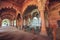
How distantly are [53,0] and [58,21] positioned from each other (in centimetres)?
190

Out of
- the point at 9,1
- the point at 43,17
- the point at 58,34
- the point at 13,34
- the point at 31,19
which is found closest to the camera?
the point at 13,34

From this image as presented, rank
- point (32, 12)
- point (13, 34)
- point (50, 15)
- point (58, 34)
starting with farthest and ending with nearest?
1. point (32, 12)
2. point (50, 15)
3. point (58, 34)
4. point (13, 34)

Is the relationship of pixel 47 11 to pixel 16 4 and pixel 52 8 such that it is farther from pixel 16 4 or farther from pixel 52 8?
pixel 16 4

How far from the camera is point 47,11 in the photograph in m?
10.8

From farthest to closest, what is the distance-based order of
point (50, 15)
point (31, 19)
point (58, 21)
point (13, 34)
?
1. point (31, 19)
2. point (50, 15)
3. point (58, 21)
4. point (13, 34)

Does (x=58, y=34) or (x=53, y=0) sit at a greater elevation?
(x=53, y=0)

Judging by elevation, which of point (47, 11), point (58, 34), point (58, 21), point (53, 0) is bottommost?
point (58, 34)

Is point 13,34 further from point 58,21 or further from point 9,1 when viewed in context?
point 9,1

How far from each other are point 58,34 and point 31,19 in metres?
11.5

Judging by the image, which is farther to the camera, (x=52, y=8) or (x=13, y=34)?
(x=52, y=8)

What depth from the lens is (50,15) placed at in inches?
435

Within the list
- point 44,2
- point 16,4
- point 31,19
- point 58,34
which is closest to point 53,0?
point 44,2

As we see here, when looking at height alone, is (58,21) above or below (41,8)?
below

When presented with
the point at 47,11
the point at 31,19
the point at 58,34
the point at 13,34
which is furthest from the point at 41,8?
the point at 31,19
